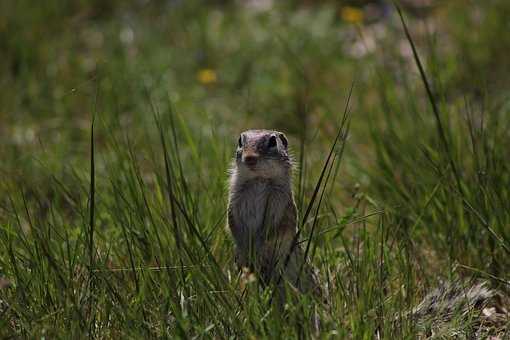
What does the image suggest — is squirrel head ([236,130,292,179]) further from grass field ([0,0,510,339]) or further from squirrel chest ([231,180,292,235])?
grass field ([0,0,510,339])

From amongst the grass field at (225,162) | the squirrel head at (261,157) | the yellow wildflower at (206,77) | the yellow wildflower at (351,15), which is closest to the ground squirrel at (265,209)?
the squirrel head at (261,157)

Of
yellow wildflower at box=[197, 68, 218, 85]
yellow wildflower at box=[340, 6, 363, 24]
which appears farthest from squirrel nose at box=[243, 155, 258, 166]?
yellow wildflower at box=[340, 6, 363, 24]

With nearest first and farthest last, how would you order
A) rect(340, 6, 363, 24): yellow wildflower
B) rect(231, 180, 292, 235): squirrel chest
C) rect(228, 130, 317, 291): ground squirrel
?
rect(228, 130, 317, 291): ground squirrel, rect(231, 180, 292, 235): squirrel chest, rect(340, 6, 363, 24): yellow wildflower

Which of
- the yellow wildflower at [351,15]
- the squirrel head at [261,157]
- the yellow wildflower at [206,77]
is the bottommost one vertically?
the squirrel head at [261,157]

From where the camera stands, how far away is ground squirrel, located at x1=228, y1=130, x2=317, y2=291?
148 inches

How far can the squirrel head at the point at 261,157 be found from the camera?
3.90 m

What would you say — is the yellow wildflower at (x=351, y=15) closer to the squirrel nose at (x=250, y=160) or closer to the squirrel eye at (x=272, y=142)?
the squirrel eye at (x=272, y=142)

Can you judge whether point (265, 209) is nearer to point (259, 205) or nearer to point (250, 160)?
point (259, 205)

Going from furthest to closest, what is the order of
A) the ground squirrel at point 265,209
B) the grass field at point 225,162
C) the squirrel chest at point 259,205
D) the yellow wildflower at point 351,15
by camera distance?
the yellow wildflower at point 351,15 < the squirrel chest at point 259,205 < the ground squirrel at point 265,209 < the grass field at point 225,162

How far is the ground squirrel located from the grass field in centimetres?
14

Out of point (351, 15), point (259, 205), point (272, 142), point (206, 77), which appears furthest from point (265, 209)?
point (351, 15)

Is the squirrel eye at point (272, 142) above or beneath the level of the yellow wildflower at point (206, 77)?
beneath

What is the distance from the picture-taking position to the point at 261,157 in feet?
12.9

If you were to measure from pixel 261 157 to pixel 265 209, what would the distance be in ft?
0.77
